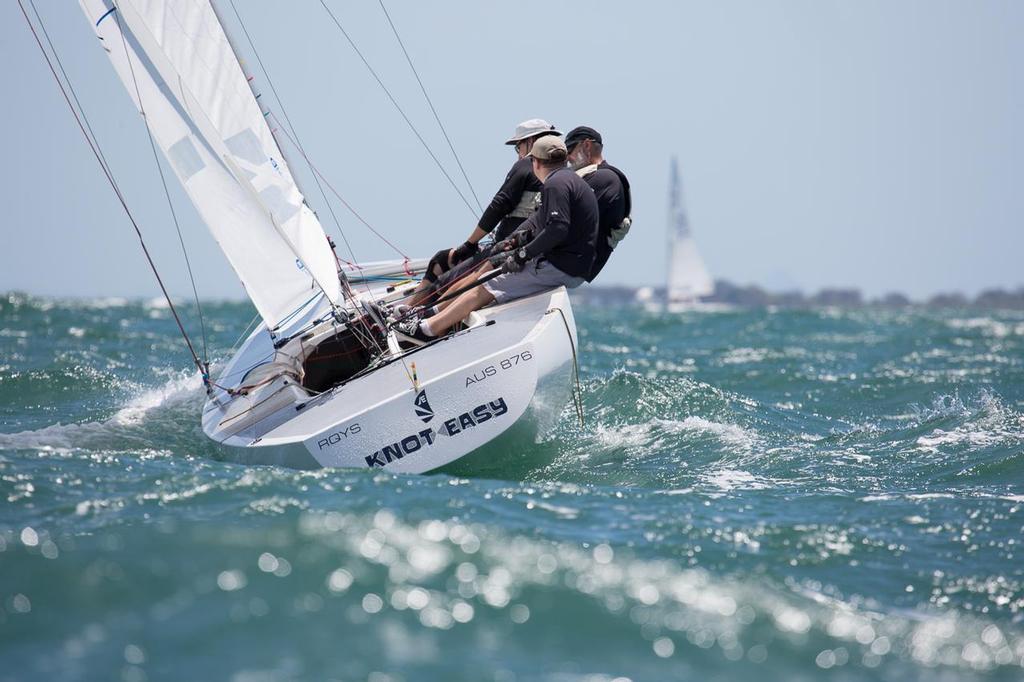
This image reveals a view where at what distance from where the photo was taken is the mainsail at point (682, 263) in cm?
4981

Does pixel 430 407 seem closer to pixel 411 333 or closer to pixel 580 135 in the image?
pixel 411 333

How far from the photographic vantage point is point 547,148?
6.27 meters

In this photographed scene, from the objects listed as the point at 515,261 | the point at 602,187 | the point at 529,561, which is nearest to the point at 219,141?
the point at 515,261

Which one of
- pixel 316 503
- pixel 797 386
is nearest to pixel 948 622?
pixel 316 503

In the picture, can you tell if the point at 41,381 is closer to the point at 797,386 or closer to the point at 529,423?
the point at 529,423

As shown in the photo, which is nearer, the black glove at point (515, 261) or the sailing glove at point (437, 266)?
the black glove at point (515, 261)

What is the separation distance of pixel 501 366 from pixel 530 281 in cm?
100

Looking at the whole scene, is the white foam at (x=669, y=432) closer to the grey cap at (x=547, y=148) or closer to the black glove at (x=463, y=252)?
the black glove at (x=463, y=252)

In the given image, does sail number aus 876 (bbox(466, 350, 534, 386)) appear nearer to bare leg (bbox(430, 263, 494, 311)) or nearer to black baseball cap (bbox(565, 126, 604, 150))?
bare leg (bbox(430, 263, 494, 311))

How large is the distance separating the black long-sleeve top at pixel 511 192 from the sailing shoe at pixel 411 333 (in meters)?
0.85

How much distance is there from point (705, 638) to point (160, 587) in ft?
5.67

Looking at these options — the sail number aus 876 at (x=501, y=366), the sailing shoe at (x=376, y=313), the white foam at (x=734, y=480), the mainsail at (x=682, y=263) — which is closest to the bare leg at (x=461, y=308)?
the sailing shoe at (x=376, y=313)

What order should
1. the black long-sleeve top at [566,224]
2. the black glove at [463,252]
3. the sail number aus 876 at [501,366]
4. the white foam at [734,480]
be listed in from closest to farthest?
the sail number aus 876 at [501,366]
the white foam at [734,480]
the black long-sleeve top at [566,224]
the black glove at [463,252]

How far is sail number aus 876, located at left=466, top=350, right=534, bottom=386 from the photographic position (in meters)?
5.57
